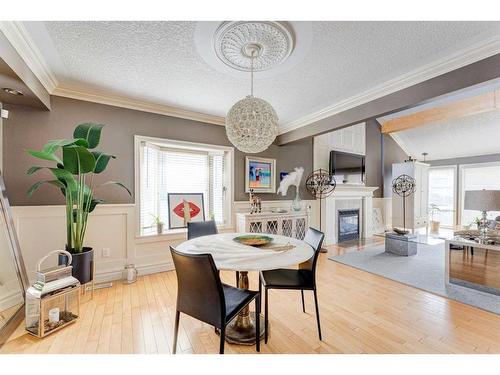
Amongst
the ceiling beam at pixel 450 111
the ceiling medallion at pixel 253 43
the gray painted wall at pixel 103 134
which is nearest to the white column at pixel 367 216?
the ceiling beam at pixel 450 111

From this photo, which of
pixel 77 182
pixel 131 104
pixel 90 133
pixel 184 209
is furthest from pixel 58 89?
pixel 184 209

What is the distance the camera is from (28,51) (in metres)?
1.84

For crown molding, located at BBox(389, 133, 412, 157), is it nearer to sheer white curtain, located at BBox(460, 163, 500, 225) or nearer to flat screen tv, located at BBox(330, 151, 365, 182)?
sheer white curtain, located at BBox(460, 163, 500, 225)

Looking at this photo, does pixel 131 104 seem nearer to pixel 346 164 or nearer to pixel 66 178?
pixel 66 178

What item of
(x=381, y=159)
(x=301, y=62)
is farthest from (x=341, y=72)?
(x=381, y=159)

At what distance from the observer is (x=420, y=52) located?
6.18ft

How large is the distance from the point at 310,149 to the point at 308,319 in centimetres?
343

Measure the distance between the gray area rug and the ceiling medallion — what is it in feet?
9.78

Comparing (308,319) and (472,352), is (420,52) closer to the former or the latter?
(472,352)

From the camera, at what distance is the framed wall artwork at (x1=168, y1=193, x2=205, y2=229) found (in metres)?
3.41

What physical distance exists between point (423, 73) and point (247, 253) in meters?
2.34

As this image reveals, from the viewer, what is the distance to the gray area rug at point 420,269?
92.5 inches

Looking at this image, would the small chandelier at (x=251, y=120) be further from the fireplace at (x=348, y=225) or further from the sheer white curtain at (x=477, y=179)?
the sheer white curtain at (x=477, y=179)

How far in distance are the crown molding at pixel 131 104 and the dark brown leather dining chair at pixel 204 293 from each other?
95.8 inches
